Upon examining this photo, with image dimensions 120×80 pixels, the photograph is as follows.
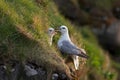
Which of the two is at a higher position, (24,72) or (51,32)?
(51,32)

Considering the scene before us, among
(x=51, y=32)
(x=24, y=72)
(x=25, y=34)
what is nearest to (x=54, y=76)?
(x=24, y=72)

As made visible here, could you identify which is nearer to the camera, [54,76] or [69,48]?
[54,76]

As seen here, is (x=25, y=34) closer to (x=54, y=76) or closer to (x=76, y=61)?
(x=54, y=76)

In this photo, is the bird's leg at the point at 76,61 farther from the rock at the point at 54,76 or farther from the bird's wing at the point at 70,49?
the rock at the point at 54,76

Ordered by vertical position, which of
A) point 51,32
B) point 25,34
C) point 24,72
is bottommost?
point 24,72

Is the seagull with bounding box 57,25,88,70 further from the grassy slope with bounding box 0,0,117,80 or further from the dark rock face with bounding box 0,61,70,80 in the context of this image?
the dark rock face with bounding box 0,61,70,80

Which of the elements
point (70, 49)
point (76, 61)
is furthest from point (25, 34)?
point (76, 61)

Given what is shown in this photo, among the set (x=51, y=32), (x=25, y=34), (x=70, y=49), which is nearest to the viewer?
(x=25, y=34)

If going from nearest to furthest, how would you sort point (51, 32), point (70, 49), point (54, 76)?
1. point (54, 76)
2. point (70, 49)
3. point (51, 32)

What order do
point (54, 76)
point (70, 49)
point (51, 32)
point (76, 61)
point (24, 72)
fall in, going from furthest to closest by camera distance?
point (51, 32), point (76, 61), point (70, 49), point (54, 76), point (24, 72)

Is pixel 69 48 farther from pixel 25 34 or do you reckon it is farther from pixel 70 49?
pixel 25 34

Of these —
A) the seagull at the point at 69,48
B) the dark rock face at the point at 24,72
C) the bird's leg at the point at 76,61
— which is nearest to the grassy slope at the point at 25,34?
the dark rock face at the point at 24,72

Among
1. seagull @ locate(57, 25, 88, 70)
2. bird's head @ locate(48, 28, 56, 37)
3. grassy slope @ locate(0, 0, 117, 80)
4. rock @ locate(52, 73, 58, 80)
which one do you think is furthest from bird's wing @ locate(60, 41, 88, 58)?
rock @ locate(52, 73, 58, 80)

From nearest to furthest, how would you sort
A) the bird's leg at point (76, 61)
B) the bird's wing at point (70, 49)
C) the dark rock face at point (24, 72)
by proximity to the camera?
1. the dark rock face at point (24, 72)
2. the bird's wing at point (70, 49)
3. the bird's leg at point (76, 61)
